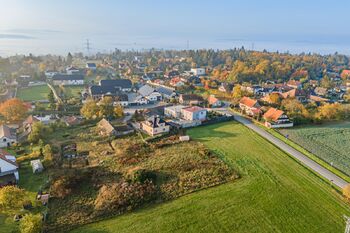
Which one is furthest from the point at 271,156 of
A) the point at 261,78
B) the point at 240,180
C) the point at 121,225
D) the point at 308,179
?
the point at 261,78

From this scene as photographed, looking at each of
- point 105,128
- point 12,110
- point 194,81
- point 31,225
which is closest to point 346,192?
point 31,225

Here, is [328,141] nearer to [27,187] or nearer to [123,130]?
[123,130]

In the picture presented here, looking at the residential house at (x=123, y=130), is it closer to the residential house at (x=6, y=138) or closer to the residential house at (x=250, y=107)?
the residential house at (x=6, y=138)

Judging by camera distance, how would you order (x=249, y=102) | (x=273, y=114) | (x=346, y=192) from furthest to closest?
1. (x=249, y=102)
2. (x=273, y=114)
3. (x=346, y=192)

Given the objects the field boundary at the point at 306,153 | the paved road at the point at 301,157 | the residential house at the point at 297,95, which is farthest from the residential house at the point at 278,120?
the residential house at the point at 297,95

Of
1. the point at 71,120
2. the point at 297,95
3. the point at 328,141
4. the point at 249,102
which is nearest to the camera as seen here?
the point at 328,141

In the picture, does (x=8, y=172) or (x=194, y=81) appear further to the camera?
(x=194, y=81)

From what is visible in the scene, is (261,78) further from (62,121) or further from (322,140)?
(62,121)
